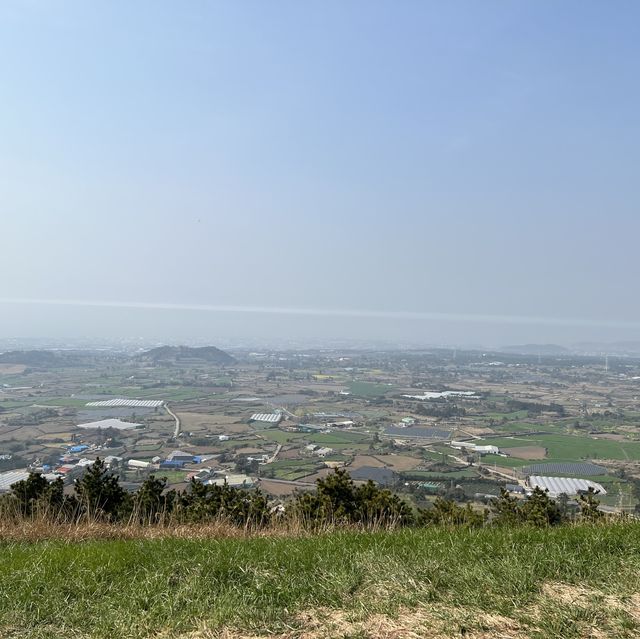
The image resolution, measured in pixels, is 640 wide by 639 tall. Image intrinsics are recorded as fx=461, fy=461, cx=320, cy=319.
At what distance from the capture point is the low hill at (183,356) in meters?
95.6

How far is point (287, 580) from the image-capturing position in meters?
3.95

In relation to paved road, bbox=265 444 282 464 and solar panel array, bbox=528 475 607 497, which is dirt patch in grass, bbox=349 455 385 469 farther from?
solar panel array, bbox=528 475 607 497

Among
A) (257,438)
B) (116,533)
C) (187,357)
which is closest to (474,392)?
(257,438)

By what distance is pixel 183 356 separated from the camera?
100 meters

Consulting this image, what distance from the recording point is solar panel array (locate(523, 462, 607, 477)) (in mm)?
28031

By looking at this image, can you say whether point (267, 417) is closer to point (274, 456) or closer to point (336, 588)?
point (274, 456)

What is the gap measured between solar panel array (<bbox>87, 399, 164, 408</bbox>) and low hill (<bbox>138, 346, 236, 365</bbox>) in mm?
40282

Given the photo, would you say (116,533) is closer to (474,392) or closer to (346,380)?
(474,392)

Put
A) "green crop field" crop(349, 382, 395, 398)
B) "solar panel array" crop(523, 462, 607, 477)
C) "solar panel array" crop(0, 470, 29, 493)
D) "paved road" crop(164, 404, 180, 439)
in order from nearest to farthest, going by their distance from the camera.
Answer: "solar panel array" crop(0, 470, 29, 493)
"solar panel array" crop(523, 462, 607, 477)
"paved road" crop(164, 404, 180, 439)
"green crop field" crop(349, 382, 395, 398)

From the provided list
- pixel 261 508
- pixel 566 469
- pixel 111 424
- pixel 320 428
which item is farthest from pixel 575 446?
pixel 111 424

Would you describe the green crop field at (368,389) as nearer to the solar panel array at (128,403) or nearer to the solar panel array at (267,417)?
the solar panel array at (267,417)

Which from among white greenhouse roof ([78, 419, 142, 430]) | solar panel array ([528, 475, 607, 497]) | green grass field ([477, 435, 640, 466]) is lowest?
white greenhouse roof ([78, 419, 142, 430])

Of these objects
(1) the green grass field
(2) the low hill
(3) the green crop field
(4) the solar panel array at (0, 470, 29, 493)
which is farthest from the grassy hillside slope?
(2) the low hill

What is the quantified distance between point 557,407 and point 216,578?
59360 mm
